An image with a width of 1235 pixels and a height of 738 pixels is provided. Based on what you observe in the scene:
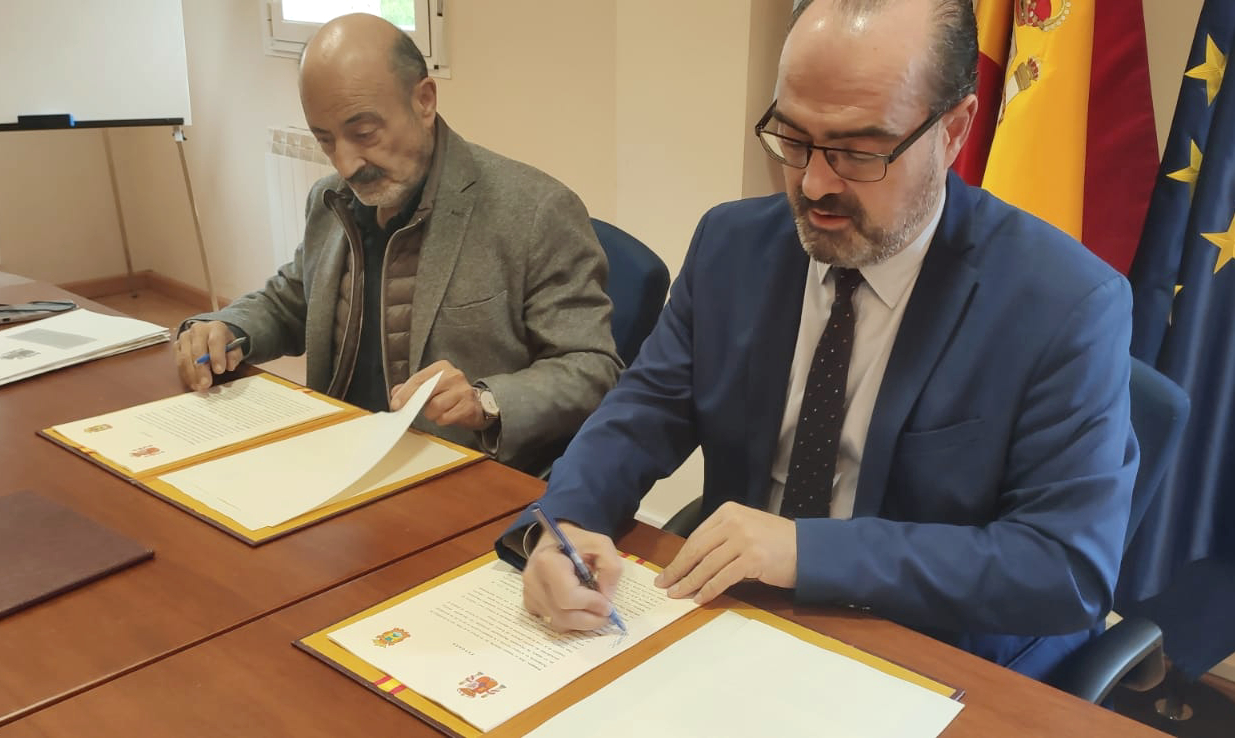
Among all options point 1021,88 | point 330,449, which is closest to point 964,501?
point 330,449

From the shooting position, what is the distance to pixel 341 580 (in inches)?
42.0

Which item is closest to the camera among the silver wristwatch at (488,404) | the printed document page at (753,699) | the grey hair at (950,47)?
the printed document page at (753,699)

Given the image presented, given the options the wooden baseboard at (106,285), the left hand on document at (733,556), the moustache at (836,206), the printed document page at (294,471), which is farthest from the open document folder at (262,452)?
the wooden baseboard at (106,285)

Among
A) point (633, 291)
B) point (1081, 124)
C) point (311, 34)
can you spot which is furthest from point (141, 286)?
point (1081, 124)

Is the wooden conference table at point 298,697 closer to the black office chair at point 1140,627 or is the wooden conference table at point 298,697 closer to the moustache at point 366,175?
the black office chair at point 1140,627

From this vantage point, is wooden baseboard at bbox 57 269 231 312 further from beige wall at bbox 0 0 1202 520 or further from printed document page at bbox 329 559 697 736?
printed document page at bbox 329 559 697 736

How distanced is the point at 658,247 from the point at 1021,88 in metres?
0.98

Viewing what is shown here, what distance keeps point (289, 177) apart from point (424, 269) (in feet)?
8.09

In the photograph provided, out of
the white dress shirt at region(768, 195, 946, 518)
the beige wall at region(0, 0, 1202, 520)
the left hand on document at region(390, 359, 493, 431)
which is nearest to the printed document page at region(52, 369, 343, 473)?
the left hand on document at region(390, 359, 493, 431)

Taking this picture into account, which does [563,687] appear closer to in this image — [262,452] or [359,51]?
[262,452]

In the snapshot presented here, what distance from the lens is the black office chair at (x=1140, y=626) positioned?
1.11 m

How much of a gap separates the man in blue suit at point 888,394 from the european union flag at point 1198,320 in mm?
805

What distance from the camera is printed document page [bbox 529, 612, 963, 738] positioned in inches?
32.1

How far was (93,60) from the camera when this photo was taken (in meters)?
3.55
